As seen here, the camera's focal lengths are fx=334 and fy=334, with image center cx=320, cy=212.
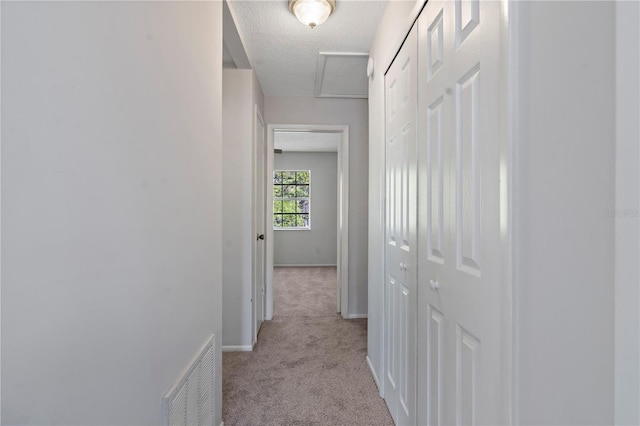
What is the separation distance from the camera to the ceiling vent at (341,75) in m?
2.67

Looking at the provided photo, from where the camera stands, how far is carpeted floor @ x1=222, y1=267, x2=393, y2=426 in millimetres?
1841

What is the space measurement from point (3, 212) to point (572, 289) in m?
1.06

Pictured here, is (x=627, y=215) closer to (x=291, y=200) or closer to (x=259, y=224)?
(x=259, y=224)

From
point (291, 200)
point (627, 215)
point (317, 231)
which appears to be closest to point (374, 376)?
point (627, 215)

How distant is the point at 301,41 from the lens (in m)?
2.44

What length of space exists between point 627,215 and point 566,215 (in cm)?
11

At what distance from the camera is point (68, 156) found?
0.63 metres

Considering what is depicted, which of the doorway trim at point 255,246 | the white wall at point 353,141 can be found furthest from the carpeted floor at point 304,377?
the white wall at point 353,141

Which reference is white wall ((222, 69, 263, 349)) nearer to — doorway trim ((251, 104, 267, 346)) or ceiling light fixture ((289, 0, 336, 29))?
doorway trim ((251, 104, 267, 346))

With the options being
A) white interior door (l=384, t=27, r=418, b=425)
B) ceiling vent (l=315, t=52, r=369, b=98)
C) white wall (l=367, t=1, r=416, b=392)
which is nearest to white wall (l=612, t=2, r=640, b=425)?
white interior door (l=384, t=27, r=418, b=425)

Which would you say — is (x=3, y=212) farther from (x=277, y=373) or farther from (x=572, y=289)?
(x=277, y=373)

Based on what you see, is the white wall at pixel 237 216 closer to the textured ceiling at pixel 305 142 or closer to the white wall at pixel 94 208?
the white wall at pixel 94 208

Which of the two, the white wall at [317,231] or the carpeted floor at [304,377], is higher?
the white wall at [317,231]

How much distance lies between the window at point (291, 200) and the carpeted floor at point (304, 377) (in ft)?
12.6
